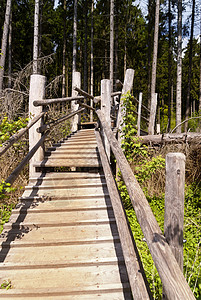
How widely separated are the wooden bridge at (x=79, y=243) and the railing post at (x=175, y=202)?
3.1 inches

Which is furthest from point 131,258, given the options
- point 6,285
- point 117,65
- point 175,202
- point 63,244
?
point 117,65

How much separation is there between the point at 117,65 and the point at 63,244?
18257 millimetres

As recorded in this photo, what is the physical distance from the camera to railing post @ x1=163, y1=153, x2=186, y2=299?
4.60 ft

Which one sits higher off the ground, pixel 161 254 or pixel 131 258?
pixel 161 254

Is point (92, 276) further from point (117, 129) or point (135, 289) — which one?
point (117, 129)

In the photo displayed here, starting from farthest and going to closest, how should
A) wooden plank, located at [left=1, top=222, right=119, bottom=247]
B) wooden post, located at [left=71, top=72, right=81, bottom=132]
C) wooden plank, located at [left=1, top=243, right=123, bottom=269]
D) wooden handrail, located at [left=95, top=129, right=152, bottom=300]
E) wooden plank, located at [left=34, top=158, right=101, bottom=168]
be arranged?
wooden post, located at [left=71, top=72, right=81, bottom=132] → wooden plank, located at [left=34, top=158, right=101, bottom=168] → wooden plank, located at [left=1, top=222, right=119, bottom=247] → wooden plank, located at [left=1, top=243, right=123, bottom=269] → wooden handrail, located at [left=95, top=129, right=152, bottom=300]

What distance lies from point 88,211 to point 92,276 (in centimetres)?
108

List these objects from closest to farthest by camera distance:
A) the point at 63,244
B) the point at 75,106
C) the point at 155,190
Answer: the point at 63,244 → the point at 155,190 → the point at 75,106

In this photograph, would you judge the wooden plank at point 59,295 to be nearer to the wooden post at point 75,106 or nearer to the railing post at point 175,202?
the railing post at point 175,202

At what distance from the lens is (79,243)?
A: 275 cm

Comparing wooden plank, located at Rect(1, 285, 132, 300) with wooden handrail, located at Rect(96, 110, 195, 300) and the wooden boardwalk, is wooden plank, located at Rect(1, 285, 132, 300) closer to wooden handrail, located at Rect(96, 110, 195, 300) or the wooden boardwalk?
the wooden boardwalk

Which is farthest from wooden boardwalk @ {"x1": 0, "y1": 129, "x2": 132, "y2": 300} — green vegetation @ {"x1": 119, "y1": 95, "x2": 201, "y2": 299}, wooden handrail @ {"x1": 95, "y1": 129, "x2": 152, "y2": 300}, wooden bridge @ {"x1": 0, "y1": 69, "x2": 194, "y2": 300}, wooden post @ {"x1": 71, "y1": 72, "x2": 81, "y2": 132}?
wooden post @ {"x1": 71, "y1": 72, "x2": 81, "y2": 132}

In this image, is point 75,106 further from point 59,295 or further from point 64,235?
point 59,295

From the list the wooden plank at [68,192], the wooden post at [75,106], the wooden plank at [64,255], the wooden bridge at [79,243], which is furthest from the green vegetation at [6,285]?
the wooden post at [75,106]
